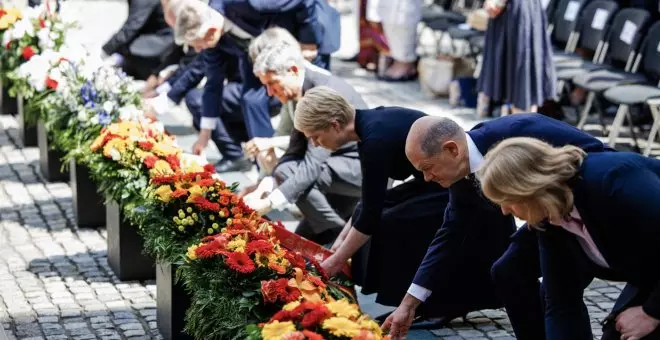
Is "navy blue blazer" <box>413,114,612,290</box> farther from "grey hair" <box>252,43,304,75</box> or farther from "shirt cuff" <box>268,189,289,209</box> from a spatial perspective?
"grey hair" <box>252,43,304,75</box>

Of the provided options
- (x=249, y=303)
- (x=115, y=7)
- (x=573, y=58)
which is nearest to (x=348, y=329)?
(x=249, y=303)

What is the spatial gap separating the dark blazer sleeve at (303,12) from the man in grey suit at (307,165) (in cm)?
132

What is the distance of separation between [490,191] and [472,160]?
0.83 m

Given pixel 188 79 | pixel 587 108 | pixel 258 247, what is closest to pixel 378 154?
pixel 258 247

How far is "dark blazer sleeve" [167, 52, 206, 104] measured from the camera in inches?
346

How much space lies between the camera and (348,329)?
3.66 meters

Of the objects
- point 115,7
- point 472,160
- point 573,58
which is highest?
point 472,160

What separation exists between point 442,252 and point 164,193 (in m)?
1.34

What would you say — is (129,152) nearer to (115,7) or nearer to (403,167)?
(403,167)

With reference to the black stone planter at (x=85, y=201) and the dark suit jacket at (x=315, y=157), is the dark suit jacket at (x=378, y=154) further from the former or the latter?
the black stone planter at (x=85, y=201)

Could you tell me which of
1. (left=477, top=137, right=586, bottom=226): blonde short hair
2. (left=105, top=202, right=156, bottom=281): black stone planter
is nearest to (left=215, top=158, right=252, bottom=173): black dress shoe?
(left=105, top=202, right=156, bottom=281): black stone planter

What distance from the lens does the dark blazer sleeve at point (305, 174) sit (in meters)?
6.01

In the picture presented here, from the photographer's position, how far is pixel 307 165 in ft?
20.0

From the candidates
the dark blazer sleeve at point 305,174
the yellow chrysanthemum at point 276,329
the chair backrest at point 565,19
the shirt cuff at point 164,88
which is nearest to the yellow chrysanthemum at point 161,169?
the dark blazer sleeve at point 305,174
